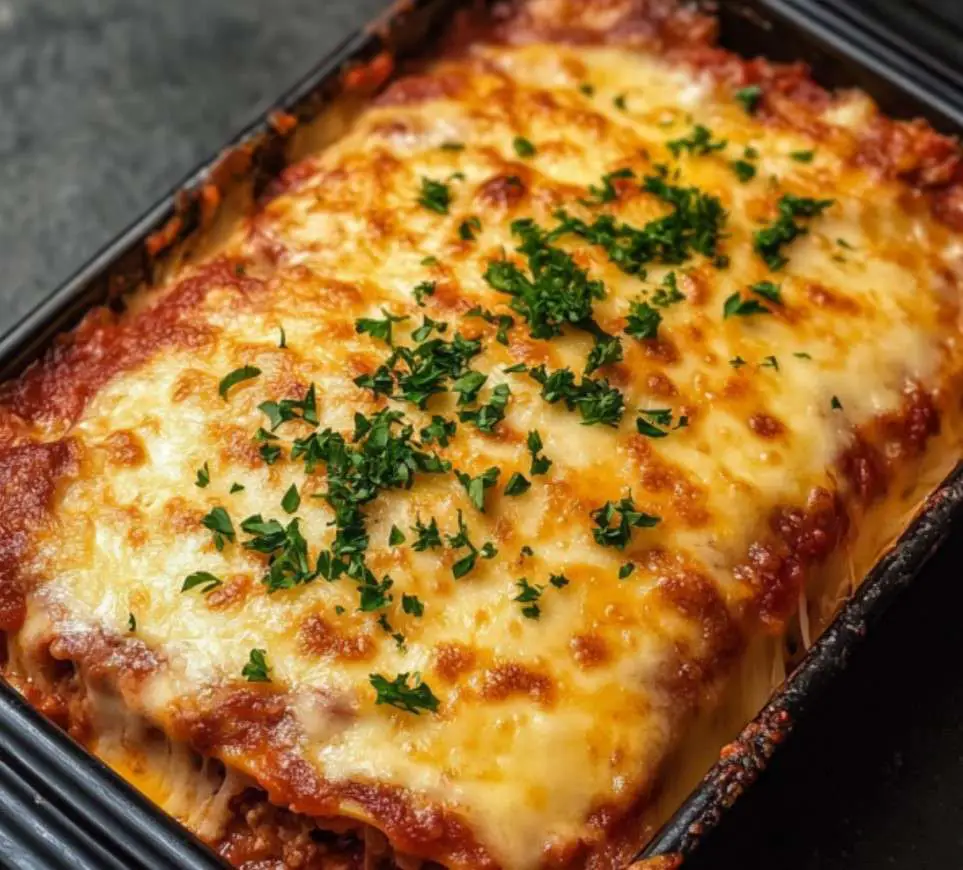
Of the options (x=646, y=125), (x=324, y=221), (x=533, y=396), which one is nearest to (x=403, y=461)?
(x=533, y=396)

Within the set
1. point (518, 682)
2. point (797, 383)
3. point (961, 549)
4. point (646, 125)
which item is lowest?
point (961, 549)

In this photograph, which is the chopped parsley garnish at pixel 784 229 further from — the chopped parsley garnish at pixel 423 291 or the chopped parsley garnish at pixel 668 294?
the chopped parsley garnish at pixel 423 291

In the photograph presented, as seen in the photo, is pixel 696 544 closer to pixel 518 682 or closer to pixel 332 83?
pixel 518 682

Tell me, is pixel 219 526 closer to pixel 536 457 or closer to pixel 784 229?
pixel 536 457

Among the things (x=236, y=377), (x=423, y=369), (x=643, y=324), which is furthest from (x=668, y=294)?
(x=236, y=377)

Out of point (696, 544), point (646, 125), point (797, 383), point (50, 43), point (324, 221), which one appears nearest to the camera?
point (696, 544)

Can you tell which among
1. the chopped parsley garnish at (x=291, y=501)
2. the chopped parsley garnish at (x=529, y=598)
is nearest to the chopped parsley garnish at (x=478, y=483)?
the chopped parsley garnish at (x=529, y=598)
